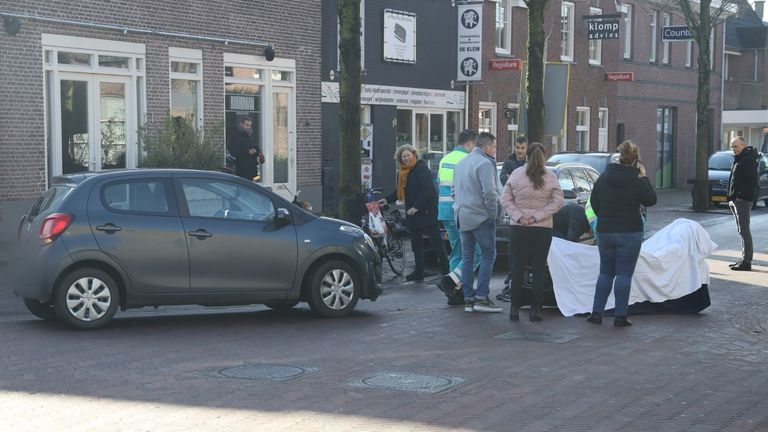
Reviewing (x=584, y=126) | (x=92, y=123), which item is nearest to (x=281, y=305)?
(x=92, y=123)

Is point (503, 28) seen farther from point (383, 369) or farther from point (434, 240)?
point (383, 369)

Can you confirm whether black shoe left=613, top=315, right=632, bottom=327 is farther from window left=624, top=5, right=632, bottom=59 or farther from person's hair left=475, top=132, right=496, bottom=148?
window left=624, top=5, right=632, bottom=59

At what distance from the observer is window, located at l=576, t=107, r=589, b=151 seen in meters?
37.1

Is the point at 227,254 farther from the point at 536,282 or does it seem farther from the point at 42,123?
the point at 42,123

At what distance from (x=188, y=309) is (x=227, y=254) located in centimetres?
183

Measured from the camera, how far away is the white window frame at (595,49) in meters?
37.1

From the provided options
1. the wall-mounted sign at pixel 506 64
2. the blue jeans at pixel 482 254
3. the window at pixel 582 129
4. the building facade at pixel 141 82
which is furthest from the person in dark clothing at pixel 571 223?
the window at pixel 582 129

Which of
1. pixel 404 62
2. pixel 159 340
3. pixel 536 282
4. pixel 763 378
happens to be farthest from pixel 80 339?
pixel 404 62

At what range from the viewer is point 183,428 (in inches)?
263

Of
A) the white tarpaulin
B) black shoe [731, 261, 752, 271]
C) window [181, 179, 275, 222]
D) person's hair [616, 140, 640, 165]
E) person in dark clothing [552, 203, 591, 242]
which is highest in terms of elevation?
person's hair [616, 140, 640, 165]

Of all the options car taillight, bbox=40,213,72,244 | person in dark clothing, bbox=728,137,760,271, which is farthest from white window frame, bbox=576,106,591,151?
car taillight, bbox=40,213,72,244

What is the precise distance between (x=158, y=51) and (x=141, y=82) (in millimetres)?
710

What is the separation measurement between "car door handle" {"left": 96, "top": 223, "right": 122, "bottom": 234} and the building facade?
27.3ft

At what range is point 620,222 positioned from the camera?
10.9m
